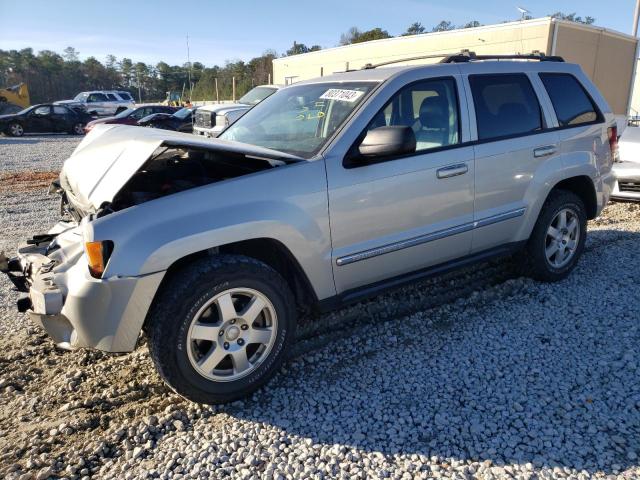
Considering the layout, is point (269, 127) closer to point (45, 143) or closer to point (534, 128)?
point (534, 128)

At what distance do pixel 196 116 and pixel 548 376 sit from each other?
12971mm

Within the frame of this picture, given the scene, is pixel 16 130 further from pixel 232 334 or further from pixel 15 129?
pixel 232 334

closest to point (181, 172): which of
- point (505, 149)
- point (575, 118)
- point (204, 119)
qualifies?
point (505, 149)

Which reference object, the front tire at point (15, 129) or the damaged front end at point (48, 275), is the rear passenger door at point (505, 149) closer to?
the damaged front end at point (48, 275)

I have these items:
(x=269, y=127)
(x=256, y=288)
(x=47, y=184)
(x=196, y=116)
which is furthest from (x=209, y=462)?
(x=196, y=116)

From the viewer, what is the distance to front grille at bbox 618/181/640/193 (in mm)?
7152

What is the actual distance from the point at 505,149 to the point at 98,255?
3015 millimetres

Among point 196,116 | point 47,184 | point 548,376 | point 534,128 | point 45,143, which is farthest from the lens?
point 45,143

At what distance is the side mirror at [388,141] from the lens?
3.07 meters

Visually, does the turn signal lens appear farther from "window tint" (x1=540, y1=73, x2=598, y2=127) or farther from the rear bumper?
the rear bumper

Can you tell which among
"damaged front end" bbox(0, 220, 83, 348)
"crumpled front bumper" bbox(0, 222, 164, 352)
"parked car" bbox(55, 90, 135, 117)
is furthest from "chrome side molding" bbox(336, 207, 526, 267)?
"parked car" bbox(55, 90, 135, 117)

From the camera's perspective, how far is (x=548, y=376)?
3186 millimetres

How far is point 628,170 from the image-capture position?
7.14 meters

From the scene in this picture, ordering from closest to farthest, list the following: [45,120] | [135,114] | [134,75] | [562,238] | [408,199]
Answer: [408,199]
[562,238]
[135,114]
[45,120]
[134,75]
